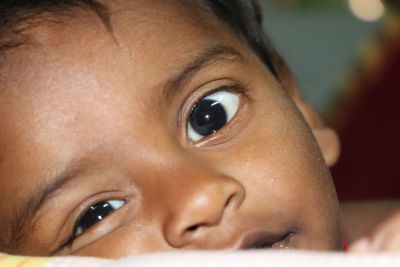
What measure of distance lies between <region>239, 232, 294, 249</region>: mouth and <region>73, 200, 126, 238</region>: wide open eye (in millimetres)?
→ 225

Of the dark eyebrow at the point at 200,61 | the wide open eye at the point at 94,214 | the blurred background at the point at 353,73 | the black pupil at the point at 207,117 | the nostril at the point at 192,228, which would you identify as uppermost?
the blurred background at the point at 353,73

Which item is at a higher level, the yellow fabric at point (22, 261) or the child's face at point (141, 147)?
the child's face at point (141, 147)

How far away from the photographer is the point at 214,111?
992 mm

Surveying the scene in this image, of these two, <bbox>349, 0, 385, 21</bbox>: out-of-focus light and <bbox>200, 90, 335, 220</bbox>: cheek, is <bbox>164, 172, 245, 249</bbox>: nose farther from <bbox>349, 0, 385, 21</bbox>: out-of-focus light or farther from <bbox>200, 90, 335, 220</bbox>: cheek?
<bbox>349, 0, 385, 21</bbox>: out-of-focus light

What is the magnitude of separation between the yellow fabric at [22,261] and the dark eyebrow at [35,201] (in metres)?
0.22

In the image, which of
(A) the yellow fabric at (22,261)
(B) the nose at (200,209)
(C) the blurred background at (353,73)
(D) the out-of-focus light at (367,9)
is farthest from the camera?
(D) the out-of-focus light at (367,9)

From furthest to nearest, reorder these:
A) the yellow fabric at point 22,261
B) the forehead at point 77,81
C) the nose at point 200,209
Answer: the forehead at point 77,81
the nose at point 200,209
the yellow fabric at point 22,261

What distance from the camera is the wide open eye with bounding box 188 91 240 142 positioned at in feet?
3.16

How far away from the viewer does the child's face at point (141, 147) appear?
83 cm

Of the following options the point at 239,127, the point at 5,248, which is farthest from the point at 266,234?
the point at 5,248

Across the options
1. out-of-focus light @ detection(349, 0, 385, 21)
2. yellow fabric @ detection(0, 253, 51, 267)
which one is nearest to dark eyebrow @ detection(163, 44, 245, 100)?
yellow fabric @ detection(0, 253, 51, 267)

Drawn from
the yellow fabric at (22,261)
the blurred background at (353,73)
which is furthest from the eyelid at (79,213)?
the blurred background at (353,73)

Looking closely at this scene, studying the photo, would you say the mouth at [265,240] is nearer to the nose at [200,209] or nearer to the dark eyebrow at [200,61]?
the nose at [200,209]

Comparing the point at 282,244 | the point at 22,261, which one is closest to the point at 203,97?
the point at 282,244
